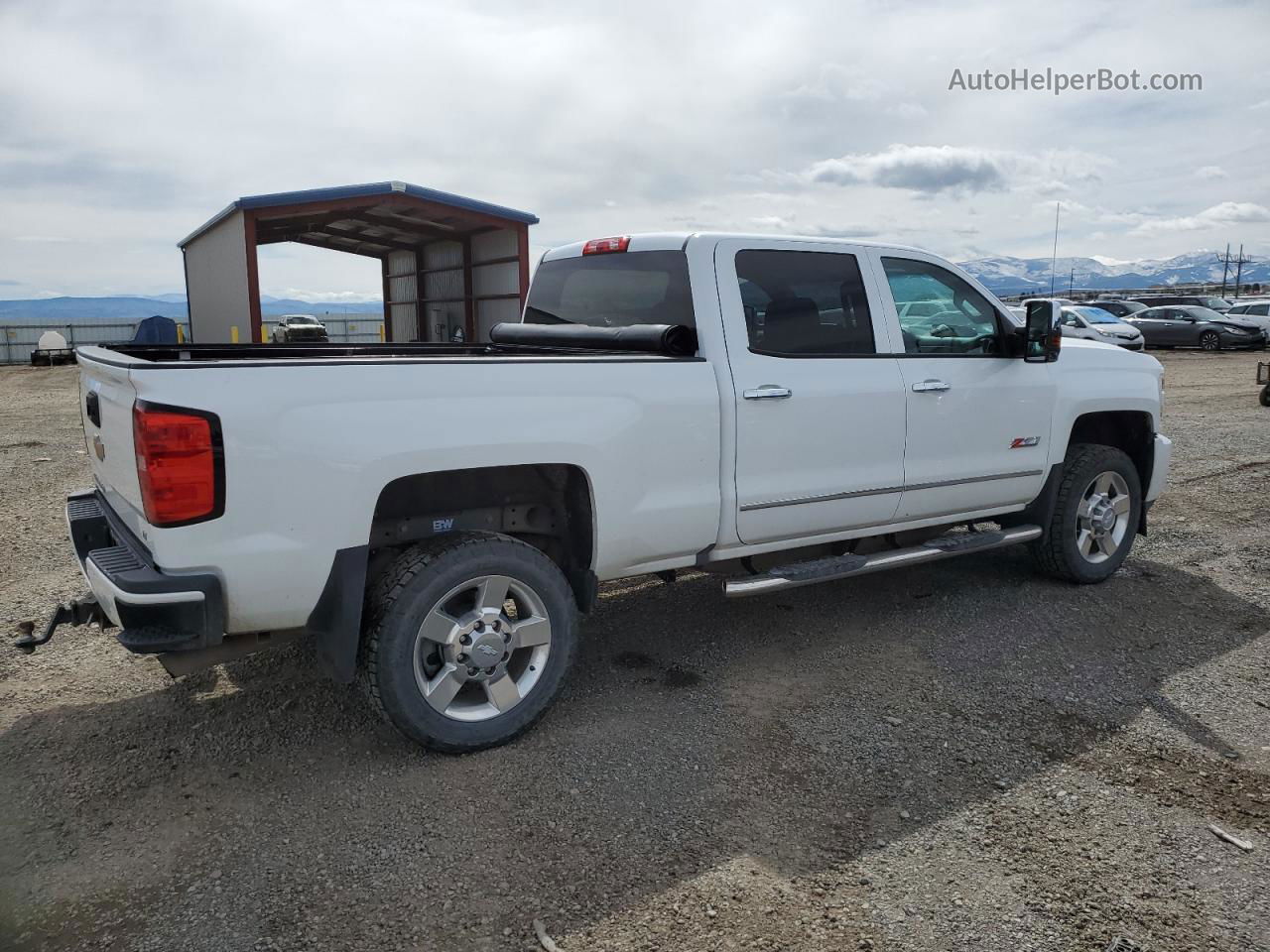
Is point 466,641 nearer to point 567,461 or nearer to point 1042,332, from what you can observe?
point 567,461

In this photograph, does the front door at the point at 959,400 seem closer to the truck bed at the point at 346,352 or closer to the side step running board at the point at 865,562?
the side step running board at the point at 865,562

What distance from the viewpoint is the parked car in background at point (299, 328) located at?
36000mm

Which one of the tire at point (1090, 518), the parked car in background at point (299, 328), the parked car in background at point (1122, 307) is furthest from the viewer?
the parked car in background at point (299, 328)

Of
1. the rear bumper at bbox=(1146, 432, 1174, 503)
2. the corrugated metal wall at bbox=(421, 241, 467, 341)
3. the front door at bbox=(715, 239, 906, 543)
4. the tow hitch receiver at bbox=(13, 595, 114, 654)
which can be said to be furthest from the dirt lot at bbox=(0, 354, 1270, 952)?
the corrugated metal wall at bbox=(421, 241, 467, 341)

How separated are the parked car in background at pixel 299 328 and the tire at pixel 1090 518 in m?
32.4

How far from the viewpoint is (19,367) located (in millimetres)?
30812

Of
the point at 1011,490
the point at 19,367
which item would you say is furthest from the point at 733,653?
the point at 19,367

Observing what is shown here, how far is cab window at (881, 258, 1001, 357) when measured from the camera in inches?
191

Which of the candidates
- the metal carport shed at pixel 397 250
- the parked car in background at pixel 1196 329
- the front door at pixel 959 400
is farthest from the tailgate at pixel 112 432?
the parked car in background at pixel 1196 329

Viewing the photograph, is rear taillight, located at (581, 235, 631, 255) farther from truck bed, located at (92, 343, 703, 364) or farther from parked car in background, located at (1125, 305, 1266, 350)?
parked car in background, located at (1125, 305, 1266, 350)

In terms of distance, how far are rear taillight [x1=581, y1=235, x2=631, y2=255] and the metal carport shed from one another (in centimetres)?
1402

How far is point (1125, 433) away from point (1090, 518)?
0.73 meters

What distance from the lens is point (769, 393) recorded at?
13.7ft

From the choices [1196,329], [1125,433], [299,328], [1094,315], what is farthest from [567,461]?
[299,328]
